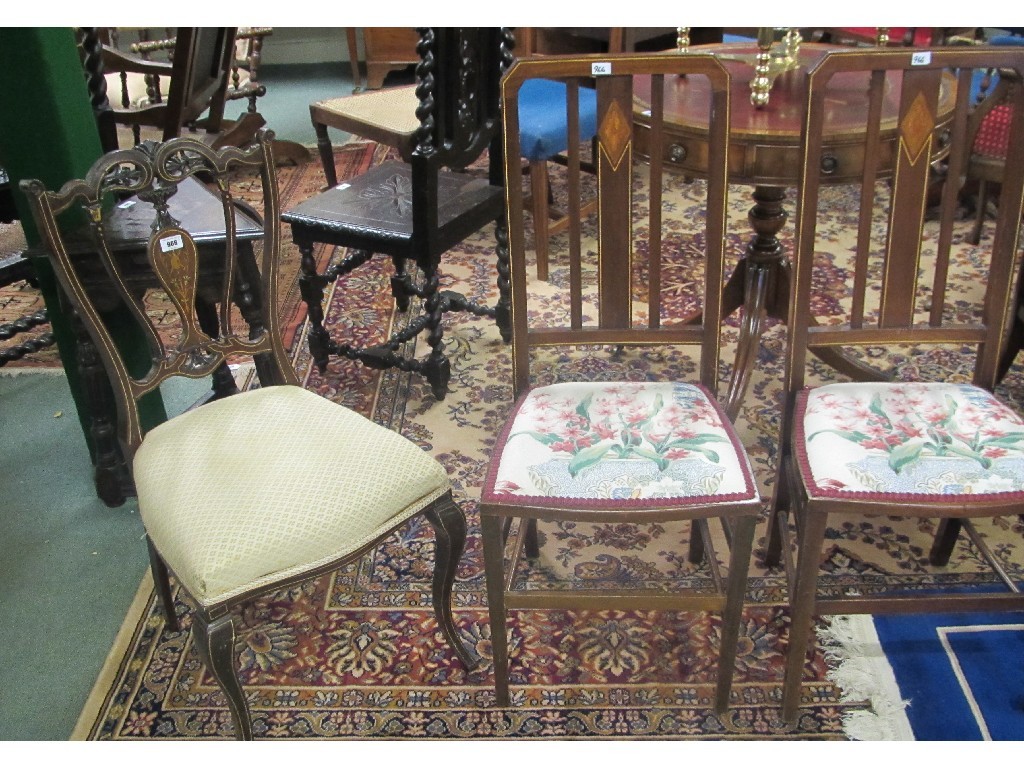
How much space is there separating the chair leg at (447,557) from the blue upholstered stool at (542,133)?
1.60 m

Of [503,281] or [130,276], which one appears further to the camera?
[503,281]

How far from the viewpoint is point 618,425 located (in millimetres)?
1662

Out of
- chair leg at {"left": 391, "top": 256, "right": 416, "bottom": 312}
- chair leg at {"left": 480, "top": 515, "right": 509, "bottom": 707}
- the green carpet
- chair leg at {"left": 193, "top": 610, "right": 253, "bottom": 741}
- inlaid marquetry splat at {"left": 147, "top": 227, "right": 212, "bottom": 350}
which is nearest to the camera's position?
chair leg at {"left": 193, "top": 610, "right": 253, "bottom": 741}

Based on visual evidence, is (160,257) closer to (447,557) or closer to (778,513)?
(447,557)

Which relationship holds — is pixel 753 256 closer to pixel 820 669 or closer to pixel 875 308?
pixel 875 308

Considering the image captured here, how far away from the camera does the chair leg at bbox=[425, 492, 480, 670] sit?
5.47 ft

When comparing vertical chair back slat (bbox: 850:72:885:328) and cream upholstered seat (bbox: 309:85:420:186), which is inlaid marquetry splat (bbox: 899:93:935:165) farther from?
cream upholstered seat (bbox: 309:85:420:186)

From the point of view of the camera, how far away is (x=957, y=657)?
182 centimetres

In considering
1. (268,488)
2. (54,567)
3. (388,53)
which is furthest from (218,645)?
(388,53)

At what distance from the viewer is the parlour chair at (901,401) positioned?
1.50 metres

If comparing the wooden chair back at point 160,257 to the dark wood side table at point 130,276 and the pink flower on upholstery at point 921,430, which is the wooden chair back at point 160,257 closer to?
the dark wood side table at point 130,276

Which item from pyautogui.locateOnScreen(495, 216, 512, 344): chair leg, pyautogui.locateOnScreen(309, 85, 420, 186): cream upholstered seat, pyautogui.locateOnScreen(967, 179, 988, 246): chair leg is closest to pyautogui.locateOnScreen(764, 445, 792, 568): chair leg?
pyautogui.locateOnScreen(495, 216, 512, 344): chair leg

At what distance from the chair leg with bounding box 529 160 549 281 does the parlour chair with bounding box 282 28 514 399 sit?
370mm

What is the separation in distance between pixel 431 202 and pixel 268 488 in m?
1.07
